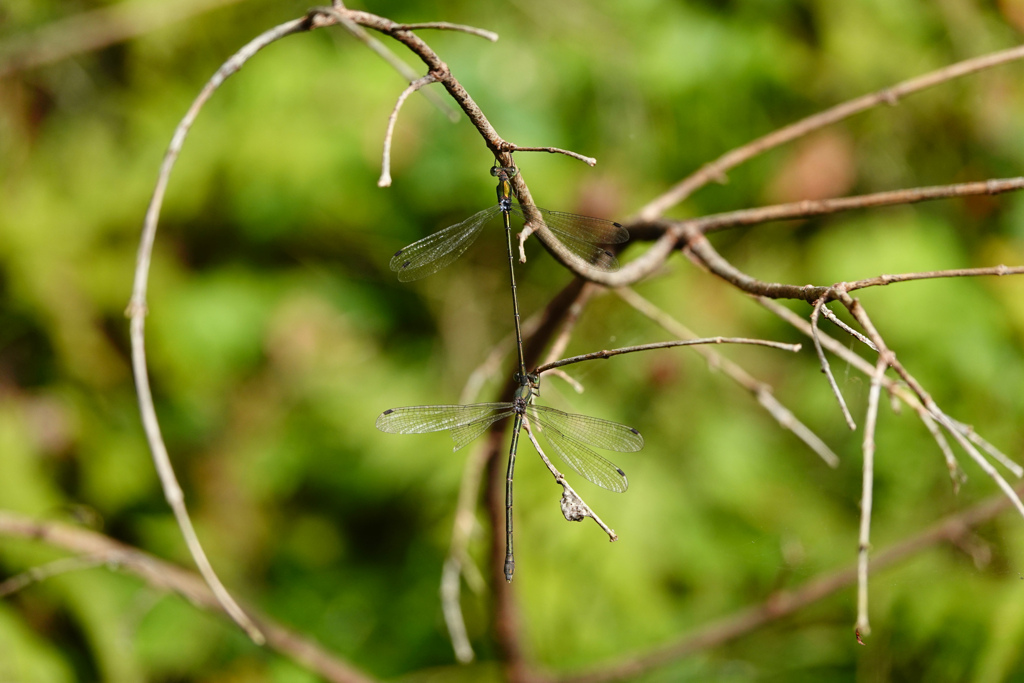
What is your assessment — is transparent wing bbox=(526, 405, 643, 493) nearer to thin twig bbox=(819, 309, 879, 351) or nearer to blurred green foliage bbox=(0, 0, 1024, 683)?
thin twig bbox=(819, 309, 879, 351)

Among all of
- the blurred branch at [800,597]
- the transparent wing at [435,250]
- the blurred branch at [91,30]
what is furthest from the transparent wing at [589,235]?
the blurred branch at [91,30]

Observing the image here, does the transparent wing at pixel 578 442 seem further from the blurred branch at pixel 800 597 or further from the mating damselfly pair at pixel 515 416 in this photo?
the blurred branch at pixel 800 597

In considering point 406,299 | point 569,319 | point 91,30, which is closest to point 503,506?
point 569,319

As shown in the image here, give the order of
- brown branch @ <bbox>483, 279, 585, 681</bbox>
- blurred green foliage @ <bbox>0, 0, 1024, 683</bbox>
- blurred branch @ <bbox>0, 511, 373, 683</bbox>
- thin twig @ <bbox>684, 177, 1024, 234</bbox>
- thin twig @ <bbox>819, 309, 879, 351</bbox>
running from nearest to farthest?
thin twig @ <bbox>819, 309, 879, 351</bbox>, thin twig @ <bbox>684, 177, 1024, 234</bbox>, brown branch @ <bbox>483, 279, 585, 681</bbox>, blurred branch @ <bbox>0, 511, 373, 683</bbox>, blurred green foliage @ <bbox>0, 0, 1024, 683</bbox>

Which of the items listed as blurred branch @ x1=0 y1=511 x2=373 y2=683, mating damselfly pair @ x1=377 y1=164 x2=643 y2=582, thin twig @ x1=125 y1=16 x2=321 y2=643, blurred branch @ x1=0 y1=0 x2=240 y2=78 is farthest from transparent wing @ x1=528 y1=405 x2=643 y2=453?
blurred branch @ x1=0 y1=0 x2=240 y2=78

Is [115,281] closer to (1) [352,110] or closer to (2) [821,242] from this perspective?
(1) [352,110]

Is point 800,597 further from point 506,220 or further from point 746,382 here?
point 506,220
